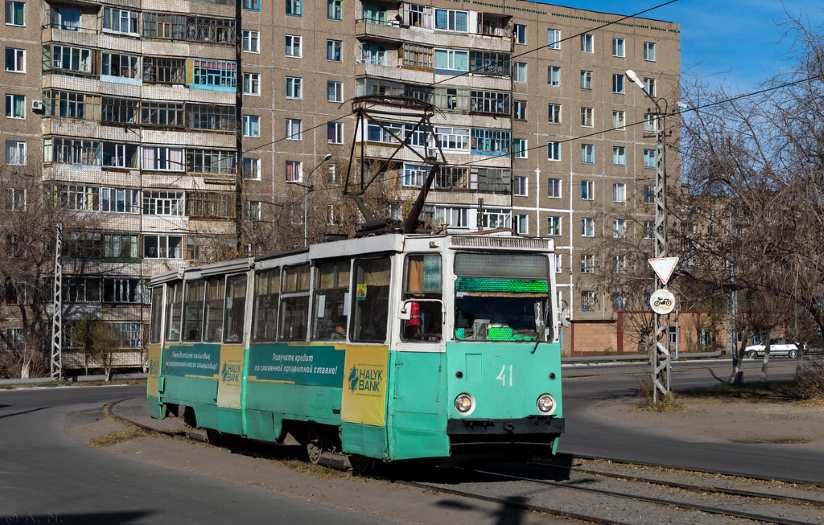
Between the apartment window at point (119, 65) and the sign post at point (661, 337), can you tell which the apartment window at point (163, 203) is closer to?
the apartment window at point (119, 65)

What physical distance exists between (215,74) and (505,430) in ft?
162

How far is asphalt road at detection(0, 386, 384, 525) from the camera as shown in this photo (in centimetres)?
1136

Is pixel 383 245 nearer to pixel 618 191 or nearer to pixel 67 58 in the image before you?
pixel 67 58

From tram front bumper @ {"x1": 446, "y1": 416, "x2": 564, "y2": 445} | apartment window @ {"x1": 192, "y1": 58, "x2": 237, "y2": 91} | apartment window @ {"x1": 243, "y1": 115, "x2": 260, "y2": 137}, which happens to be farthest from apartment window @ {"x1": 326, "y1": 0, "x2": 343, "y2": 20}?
tram front bumper @ {"x1": 446, "y1": 416, "x2": 564, "y2": 445}

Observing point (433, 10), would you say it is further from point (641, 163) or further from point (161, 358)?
point (161, 358)

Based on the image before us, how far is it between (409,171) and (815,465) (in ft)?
152

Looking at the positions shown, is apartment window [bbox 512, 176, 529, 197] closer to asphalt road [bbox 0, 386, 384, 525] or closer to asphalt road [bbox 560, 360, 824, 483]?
asphalt road [bbox 560, 360, 824, 483]

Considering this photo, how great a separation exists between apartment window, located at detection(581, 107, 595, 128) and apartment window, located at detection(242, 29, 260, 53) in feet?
68.5

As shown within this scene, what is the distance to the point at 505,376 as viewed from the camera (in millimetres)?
12836

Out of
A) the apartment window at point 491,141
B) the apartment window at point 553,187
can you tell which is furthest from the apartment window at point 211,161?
the apartment window at point 553,187

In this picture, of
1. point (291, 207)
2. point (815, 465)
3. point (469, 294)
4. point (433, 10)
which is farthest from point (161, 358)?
point (433, 10)

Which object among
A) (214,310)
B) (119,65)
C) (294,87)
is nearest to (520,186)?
(294,87)

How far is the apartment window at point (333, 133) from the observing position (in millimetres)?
63281

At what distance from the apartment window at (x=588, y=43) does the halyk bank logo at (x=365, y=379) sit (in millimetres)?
59540
